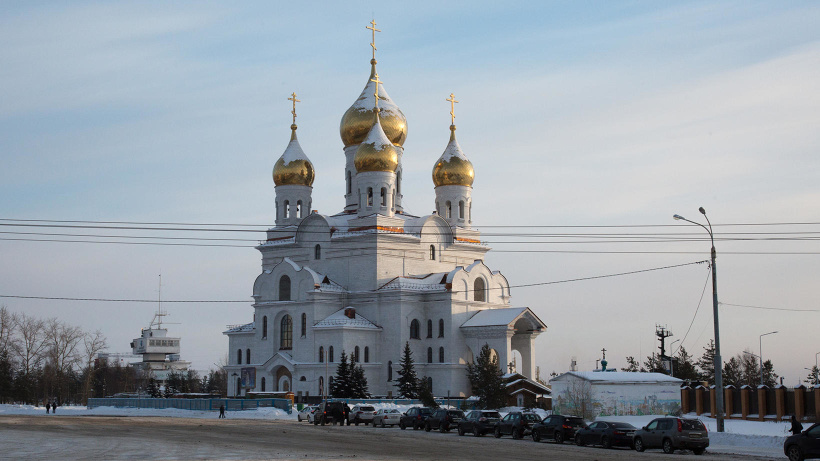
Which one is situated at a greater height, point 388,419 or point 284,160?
point 284,160

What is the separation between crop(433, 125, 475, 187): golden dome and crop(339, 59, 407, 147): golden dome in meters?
3.19

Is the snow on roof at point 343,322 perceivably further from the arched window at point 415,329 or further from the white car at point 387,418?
the white car at point 387,418

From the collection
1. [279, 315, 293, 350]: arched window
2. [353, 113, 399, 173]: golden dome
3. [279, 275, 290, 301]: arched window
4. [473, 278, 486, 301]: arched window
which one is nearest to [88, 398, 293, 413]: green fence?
[279, 315, 293, 350]: arched window

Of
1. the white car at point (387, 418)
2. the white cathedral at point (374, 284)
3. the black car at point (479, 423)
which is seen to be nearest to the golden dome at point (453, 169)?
the white cathedral at point (374, 284)

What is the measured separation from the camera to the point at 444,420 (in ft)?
115

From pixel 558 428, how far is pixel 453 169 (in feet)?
122

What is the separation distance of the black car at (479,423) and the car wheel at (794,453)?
40.0ft

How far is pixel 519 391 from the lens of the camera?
170 feet

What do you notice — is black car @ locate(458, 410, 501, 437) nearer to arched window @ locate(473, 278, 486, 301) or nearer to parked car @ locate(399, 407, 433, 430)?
parked car @ locate(399, 407, 433, 430)

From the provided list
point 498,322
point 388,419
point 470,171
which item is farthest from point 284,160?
point 388,419

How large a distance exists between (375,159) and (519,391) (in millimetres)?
18044

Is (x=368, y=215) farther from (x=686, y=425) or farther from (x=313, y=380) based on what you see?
(x=686, y=425)

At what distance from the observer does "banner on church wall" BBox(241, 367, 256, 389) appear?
6231cm

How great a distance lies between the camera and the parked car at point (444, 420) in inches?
1377
